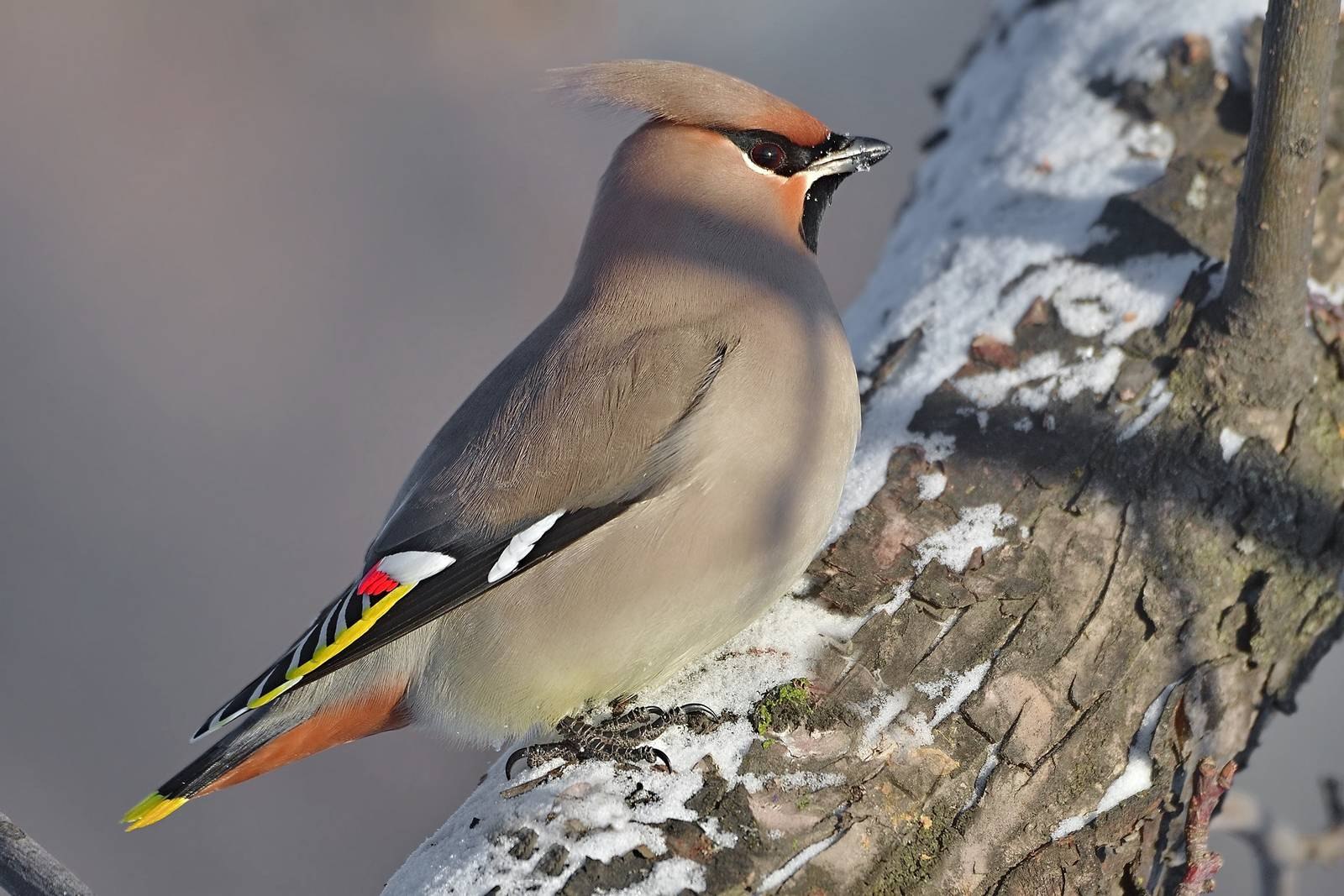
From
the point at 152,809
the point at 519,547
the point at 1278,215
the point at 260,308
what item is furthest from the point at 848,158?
the point at 260,308

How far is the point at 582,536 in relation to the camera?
3.04 metres

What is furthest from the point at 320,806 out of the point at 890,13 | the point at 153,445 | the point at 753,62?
the point at 890,13

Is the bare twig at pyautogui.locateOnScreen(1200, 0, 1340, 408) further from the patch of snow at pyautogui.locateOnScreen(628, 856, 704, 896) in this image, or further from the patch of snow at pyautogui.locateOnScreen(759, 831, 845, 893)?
the patch of snow at pyautogui.locateOnScreen(628, 856, 704, 896)

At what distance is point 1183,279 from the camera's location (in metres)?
3.43

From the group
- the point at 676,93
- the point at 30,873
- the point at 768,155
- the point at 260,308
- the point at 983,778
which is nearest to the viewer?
the point at 30,873

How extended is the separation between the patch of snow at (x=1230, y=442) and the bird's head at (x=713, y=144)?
113cm

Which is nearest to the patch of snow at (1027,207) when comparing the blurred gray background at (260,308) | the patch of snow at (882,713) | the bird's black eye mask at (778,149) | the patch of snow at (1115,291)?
the patch of snow at (1115,291)

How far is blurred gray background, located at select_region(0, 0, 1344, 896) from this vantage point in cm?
683

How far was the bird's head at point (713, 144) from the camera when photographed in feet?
11.4

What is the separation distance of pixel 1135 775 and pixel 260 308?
Result: 7132 millimetres

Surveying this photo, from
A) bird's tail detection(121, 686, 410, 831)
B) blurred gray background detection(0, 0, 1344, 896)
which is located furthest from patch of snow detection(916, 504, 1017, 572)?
blurred gray background detection(0, 0, 1344, 896)

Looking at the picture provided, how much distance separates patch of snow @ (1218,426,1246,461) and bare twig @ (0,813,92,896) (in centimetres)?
251

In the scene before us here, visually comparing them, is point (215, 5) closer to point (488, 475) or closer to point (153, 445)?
point (153, 445)

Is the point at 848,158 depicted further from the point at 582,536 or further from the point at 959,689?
the point at 959,689
